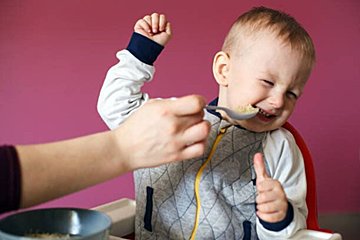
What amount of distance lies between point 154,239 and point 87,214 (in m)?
0.26

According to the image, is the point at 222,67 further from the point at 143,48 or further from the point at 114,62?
the point at 114,62

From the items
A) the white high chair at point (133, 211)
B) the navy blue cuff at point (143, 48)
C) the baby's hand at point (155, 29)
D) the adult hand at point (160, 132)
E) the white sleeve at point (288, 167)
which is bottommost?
the white high chair at point (133, 211)

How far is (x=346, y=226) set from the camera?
1355 millimetres

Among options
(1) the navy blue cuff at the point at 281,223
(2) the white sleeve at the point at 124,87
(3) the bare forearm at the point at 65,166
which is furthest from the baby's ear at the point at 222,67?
(3) the bare forearm at the point at 65,166

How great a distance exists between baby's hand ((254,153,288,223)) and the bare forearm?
209mm

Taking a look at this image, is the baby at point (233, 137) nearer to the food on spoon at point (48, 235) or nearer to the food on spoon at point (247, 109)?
the food on spoon at point (247, 109)

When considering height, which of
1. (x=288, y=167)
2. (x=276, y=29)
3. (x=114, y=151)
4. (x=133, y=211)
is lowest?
(x=133, y=211)

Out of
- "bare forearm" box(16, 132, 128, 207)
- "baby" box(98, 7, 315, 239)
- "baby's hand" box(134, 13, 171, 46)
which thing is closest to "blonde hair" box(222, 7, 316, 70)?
"baby" box(98, 7, 315, 239)

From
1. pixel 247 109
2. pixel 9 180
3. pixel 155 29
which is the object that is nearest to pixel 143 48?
pixel 155 29

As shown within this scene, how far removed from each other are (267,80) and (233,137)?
0.34 ft

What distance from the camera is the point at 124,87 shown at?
0.84 m

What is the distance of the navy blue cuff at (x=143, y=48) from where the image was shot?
33.0 inches

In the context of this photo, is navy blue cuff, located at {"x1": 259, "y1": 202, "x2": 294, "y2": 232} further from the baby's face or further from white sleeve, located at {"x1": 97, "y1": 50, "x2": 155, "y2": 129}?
white sleeve, located at {"x1": 97, "y1": 50, "x2": 155, "y2": 129}

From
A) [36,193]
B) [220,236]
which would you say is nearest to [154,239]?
[220,236]
